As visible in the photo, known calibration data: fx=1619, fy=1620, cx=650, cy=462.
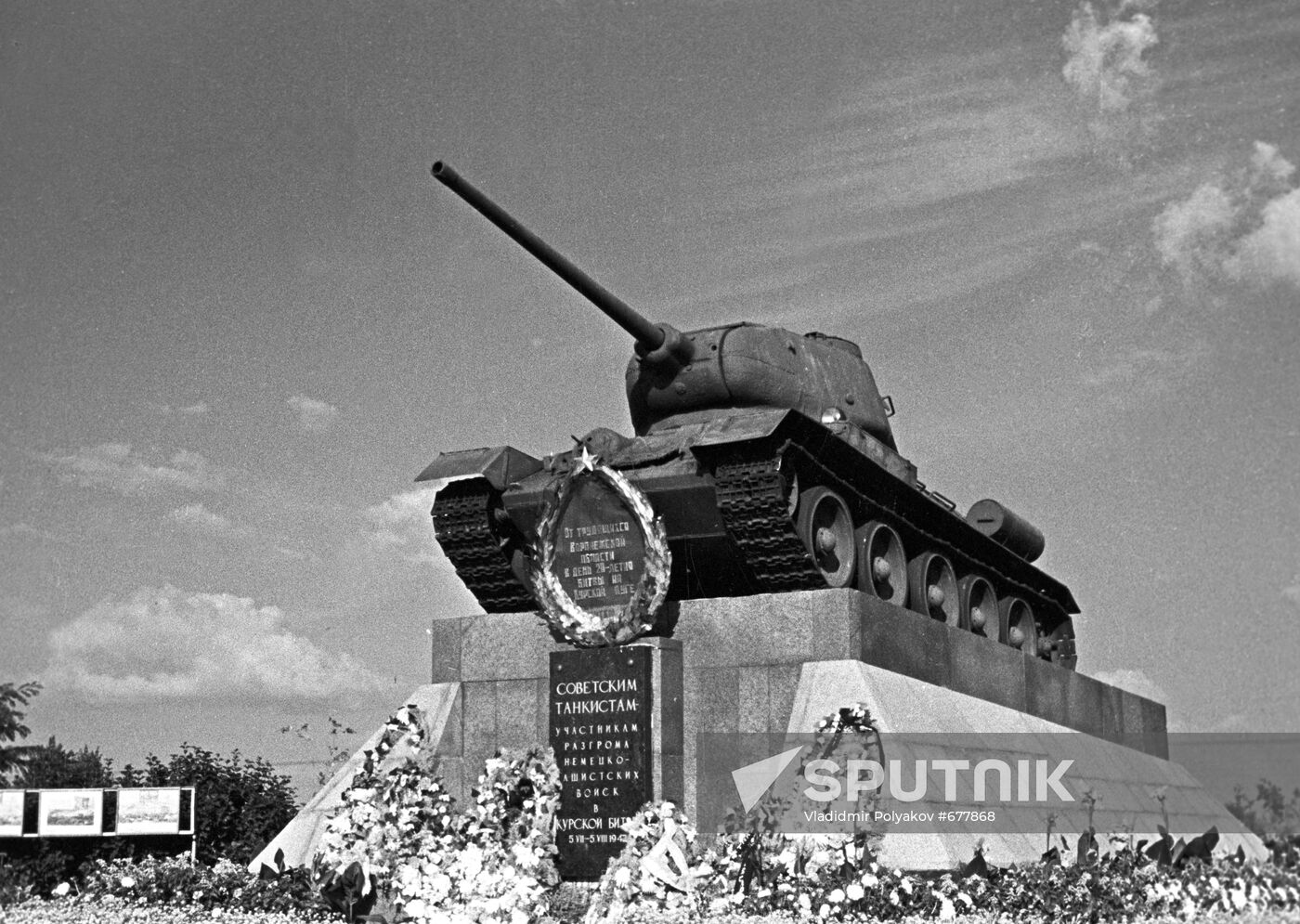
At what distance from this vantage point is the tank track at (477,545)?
15.0 metres

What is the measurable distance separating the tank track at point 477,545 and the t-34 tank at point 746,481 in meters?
0.01

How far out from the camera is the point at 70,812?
49.6 ft

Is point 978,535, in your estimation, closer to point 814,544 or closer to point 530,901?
point 814,544

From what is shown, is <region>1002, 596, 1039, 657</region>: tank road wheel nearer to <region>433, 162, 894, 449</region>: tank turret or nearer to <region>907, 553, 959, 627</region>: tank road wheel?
<region>907, 553, 959, 627</region>: tank road wheel

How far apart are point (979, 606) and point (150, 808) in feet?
29.1

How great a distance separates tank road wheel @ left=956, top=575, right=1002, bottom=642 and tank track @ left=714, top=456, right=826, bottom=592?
4136mm

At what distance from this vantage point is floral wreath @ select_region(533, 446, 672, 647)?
41.7 ft

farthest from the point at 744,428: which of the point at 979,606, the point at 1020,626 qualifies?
the point at 1020,626

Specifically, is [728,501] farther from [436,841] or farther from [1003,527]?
[1003,527]

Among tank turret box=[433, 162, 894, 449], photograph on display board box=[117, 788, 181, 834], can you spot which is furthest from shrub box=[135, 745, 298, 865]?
tank turret box=[433, 162, 894, 449]

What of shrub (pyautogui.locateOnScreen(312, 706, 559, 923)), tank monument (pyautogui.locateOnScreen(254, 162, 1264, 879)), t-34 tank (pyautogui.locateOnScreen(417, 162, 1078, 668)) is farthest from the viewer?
t-34 tank (pyautogui.locateOnScreen(417, 162, 1078, 668))

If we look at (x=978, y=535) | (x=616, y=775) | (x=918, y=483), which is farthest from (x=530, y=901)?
(x=978, y=535)

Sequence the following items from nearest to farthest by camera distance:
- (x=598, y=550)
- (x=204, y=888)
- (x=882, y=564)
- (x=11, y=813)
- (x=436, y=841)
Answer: (x=436, y=841) < (x=204, y=888) < (x=598, y=550) < (x=882, y=564) < (x=11, y=813)

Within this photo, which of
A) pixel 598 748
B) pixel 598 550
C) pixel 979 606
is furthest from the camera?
pixel 979 606
